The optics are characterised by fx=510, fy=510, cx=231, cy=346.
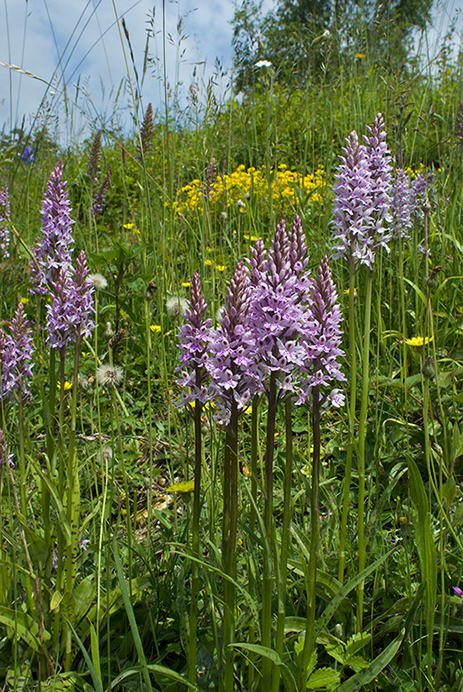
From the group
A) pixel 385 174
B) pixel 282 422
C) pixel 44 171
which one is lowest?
pixel 282 422

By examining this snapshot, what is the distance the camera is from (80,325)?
1631mm

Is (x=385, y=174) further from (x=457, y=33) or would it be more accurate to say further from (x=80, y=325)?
(x=457, y=33)

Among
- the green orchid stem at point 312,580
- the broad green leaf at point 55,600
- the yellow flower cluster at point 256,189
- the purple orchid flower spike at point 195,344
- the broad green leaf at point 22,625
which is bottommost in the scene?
the broad green leaf at point 22,625

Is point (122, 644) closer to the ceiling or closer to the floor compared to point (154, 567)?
closer to the floor

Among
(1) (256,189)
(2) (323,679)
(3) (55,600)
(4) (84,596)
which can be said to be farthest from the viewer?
(1) (256,189)

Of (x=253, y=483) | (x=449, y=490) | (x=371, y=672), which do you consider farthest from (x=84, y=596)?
(x=449, y=490)

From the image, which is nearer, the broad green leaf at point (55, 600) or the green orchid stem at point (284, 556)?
the green orchid stem at point (284, 556)

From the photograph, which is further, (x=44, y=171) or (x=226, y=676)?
(x=44, y=171)

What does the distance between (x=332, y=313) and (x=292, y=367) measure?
0.65 ft

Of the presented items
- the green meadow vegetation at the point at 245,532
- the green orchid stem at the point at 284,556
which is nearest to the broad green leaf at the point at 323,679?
the green meadow vegetation at the point at 245,532

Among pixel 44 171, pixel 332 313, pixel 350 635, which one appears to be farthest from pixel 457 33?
pixel 350 635

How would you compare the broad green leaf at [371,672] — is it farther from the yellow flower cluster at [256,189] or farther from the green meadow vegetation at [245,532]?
the yellow flower cluster at [256,189]

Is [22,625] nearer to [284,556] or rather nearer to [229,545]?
[229,545]

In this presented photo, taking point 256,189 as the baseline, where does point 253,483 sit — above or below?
below
